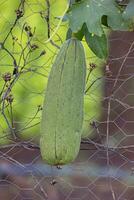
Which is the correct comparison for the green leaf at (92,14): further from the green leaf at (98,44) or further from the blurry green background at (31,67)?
the blurry green background at (31,67)

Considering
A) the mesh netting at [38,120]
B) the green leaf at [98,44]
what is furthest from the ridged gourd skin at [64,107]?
the mesh netting at [38,120]

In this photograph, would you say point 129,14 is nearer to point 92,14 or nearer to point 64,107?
point 92,14

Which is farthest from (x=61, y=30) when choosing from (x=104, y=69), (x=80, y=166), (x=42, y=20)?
(x=80, y=166)

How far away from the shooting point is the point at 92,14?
110 centimetres

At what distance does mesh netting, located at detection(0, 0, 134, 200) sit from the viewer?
7.11 feet

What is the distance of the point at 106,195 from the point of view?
88.2 inches

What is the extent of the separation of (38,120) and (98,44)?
1072 mm

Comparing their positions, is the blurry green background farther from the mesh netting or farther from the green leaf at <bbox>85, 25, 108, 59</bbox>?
the green leaf at <bbox>85, 25, 108, 59</bbox>

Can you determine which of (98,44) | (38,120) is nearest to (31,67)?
(38,120)

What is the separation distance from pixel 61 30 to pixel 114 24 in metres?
1.06

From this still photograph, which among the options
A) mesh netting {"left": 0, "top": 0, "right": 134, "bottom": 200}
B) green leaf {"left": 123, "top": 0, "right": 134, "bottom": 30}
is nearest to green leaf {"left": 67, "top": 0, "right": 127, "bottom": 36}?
green leaf {"left": 123, "top": 0, "right": 134, "bottom": 30}

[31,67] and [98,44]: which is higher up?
[98,44]

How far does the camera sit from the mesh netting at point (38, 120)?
217cm

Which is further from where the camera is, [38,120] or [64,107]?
[38,120]
